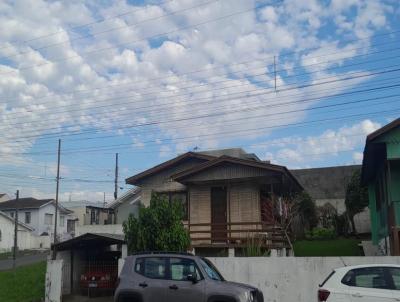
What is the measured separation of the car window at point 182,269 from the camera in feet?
42.0

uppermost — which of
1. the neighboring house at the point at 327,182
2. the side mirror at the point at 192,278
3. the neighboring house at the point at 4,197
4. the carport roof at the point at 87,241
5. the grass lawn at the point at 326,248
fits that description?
the neighboring house at the point at 4,197

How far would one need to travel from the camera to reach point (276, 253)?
2130 centimetres

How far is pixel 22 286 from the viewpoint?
22.4 metres

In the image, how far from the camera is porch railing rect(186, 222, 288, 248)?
72.1 feet

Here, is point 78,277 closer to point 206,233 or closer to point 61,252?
point 61,252

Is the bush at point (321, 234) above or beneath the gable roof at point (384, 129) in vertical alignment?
beneath

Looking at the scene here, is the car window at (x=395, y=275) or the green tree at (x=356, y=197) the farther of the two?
the green tree at (x=356, y=197)

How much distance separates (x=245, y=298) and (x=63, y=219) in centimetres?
6089

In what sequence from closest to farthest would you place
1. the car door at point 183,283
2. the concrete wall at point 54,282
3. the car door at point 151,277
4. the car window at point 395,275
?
1. the car window at point 395,275
2. the car door at point 183,283
3. the car door at point 151,277
4. the concrete wall at point 54,282

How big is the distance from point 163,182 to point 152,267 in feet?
48.0

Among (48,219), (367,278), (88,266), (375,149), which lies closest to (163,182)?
(88,266)

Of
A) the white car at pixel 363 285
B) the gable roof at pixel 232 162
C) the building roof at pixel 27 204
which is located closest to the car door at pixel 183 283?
the white car at pixel 363 285

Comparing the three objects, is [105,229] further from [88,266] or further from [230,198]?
[88,266]

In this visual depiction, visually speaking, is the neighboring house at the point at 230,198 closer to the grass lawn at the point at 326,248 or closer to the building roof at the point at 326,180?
the grass lawn at the point at 326,248
